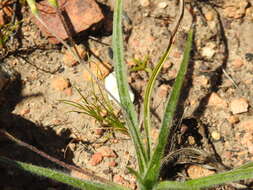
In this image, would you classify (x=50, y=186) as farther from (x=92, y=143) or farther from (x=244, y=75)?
(x=244, y=75)

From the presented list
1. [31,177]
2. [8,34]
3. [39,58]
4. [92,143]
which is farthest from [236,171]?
[8,34]

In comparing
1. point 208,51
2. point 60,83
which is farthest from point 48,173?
point 208,51

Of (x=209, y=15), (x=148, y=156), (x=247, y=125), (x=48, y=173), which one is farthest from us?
(x=209, y=15)

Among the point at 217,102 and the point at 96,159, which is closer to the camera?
the point at 96,159

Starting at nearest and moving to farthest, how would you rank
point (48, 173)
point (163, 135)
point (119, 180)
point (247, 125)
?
point (48, 173)
point (163, 135)
point (119, 180)
point (247, 125)

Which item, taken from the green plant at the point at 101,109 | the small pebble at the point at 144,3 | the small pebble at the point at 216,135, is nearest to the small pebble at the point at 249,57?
the small pebble at the point at 216,135

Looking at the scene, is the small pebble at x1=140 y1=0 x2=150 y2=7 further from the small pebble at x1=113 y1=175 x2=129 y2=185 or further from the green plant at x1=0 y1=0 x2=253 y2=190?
the small pebble at x1=113 y1=175 x2=129 y2=185

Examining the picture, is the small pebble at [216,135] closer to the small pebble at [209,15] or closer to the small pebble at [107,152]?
the small pebble at [107,152]

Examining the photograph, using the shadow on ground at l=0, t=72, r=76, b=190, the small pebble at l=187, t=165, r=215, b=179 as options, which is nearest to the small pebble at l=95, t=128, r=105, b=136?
the shadow on ground at l=0, t=72, r=76, b=190

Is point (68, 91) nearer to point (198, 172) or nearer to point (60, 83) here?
point (60, 83)
